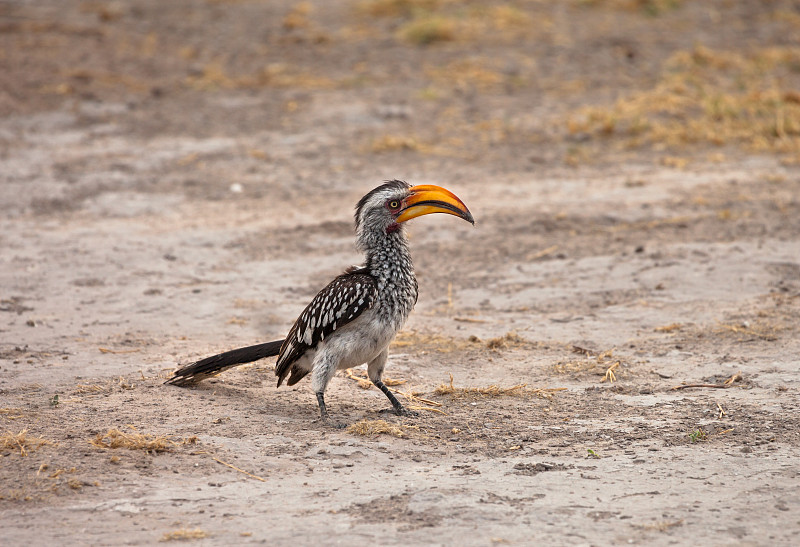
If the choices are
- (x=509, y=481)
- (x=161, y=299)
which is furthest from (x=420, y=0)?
(x=509, y=481)

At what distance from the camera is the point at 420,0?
17.2 metres

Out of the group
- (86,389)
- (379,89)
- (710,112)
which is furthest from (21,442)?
(379,89)

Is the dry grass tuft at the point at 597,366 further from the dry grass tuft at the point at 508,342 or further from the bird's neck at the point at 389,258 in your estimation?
the bird's neck at the point at 389,258

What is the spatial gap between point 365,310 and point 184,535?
178 cm

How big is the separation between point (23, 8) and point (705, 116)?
40.7 feet

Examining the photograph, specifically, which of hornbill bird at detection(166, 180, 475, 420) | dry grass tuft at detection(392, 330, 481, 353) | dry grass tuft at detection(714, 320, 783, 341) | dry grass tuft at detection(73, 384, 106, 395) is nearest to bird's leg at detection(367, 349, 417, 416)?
hornbill bird at detection(166, 180, 475, 420)

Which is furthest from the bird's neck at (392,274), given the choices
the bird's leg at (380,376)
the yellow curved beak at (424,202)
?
the bird's leg at (380,376)

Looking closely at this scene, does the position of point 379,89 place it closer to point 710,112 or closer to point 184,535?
point 710,112

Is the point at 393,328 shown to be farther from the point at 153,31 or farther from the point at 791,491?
the point at 153,31

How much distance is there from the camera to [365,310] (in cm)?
549

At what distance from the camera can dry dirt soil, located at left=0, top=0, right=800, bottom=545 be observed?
4496 millimetres

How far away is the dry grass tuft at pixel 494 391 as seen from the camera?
233 inches

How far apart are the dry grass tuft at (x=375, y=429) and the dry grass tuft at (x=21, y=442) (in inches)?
60.6

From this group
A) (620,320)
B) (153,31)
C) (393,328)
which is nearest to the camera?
(393,328)
